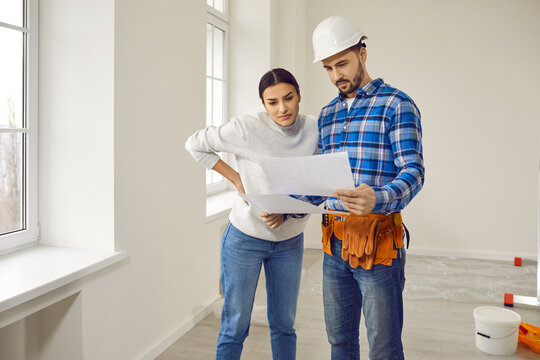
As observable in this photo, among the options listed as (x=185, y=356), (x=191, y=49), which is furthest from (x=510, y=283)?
(x=191, y=49)

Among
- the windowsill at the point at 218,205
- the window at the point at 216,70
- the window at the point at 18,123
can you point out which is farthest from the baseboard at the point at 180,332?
the window at the point at 216,70

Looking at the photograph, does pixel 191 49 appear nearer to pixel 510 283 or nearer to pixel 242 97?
pixel 242 97

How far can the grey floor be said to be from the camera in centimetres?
252

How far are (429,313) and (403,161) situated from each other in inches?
81.7

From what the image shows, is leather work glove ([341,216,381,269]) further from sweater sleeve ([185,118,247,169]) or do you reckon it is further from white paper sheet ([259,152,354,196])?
sweater sleeve ([185,118,247,169])

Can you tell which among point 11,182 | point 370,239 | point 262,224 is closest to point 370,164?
point 370,239

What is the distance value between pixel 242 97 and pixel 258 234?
8.68 ft

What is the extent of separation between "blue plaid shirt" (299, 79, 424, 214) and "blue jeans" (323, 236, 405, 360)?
0.64 feet

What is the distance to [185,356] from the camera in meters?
2.44

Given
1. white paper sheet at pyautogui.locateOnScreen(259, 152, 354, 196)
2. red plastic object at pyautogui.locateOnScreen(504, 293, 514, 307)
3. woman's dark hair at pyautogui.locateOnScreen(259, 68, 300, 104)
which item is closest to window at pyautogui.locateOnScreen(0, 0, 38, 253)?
woman's dark hair at pyautogui.locateOnScreen(259, 68, 300, 104)

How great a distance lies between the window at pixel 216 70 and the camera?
12.9 feet

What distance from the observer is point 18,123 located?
200cm

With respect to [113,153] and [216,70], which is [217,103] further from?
[113,153]

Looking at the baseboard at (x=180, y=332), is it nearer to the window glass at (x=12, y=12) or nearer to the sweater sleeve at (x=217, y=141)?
the sweater sleeve at (x=217, y=141)
